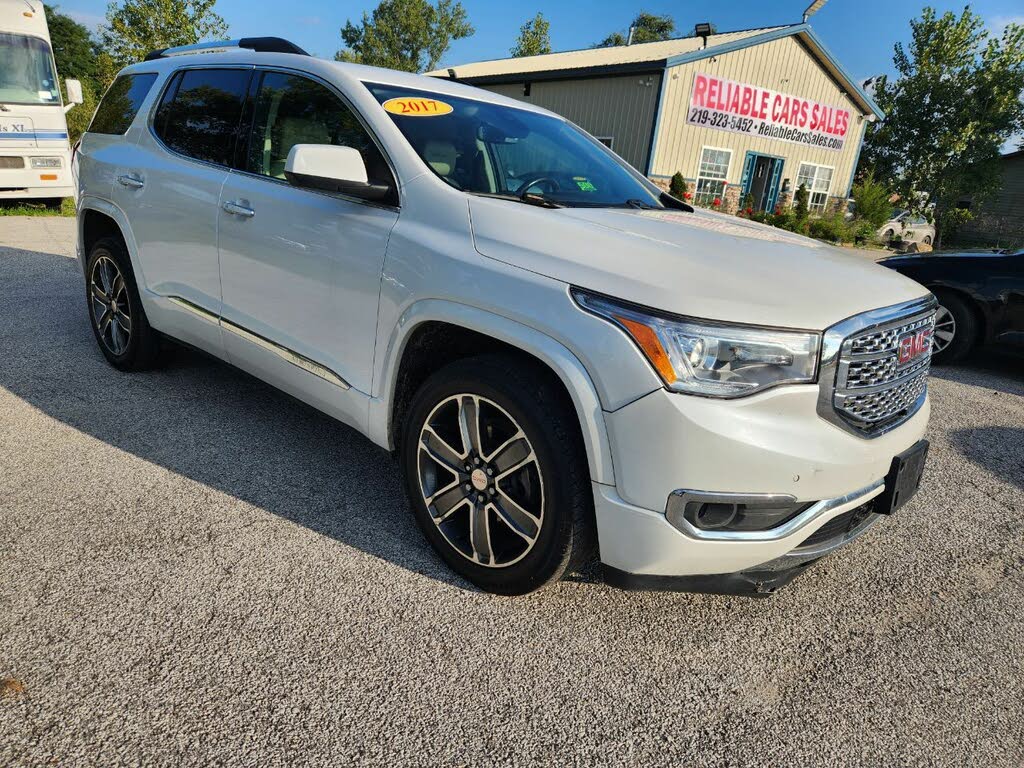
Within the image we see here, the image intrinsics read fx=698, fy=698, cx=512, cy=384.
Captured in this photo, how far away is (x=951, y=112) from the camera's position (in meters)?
28.5

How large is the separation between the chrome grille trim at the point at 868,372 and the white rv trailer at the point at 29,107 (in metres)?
12.5

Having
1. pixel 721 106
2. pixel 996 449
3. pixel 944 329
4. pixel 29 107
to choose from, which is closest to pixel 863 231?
pixel 721 106

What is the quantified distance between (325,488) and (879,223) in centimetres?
2408

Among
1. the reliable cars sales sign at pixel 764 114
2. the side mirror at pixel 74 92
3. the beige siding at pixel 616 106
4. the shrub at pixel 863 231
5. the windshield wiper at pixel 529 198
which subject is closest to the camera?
the windshield wiper at pixel 529 198

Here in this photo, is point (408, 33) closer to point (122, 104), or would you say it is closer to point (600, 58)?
point (600, 58)

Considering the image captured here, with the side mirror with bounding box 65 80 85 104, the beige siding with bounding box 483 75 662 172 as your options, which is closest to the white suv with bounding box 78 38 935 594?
the side mirror with bounding box 65 80 85 104

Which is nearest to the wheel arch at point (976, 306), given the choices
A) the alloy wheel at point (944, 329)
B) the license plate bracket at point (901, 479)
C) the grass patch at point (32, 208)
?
the alloy wheel at point (944, 329)

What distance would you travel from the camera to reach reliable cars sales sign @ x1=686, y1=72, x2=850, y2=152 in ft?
62.8

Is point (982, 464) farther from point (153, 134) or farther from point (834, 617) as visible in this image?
point (153, 134)

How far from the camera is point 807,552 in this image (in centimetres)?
221

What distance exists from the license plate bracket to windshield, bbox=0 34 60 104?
44.1 ft

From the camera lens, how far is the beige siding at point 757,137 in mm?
18500

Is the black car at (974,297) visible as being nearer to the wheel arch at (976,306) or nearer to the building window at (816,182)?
the wheel arch at (976,306)

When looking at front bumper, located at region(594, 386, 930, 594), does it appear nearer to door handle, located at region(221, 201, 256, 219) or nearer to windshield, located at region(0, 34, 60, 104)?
door handle, located at region(221, 201, 256, 219)
